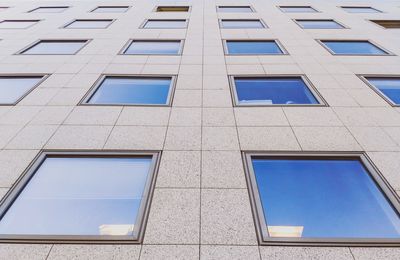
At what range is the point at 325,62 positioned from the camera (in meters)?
9.69

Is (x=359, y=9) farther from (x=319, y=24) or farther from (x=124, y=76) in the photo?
(x=124, y=76)

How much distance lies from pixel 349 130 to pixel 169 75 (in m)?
5.74

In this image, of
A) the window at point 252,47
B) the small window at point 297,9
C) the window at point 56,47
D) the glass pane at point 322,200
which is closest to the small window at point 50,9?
the window at point 56,47

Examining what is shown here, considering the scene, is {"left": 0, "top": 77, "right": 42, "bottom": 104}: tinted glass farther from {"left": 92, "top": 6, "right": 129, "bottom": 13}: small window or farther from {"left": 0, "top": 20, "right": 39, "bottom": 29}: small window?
{"left": 92, "top": 6, "right": 129, "bottom": 13}: small window

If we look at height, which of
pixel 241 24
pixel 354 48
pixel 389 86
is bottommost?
pixel 389 86

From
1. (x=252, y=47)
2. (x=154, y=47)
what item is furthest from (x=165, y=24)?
(x=252, y=47)

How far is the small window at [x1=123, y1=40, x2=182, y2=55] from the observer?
10.8 metres

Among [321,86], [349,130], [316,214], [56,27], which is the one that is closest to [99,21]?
[56,27]

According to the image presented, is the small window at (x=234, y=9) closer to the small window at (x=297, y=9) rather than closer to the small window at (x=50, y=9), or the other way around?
the small window at (x=297, y=9)

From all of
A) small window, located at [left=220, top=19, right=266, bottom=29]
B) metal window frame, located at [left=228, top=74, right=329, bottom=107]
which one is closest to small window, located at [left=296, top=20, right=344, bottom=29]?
small window, located at [left=220, top=19, right=266, bottom=29]

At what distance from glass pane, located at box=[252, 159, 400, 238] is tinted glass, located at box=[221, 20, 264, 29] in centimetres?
997

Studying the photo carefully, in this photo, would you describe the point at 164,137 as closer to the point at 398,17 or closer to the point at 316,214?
the point at 316,214

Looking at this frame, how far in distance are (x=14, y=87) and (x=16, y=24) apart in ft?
29.4

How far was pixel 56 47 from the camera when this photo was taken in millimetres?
11500
